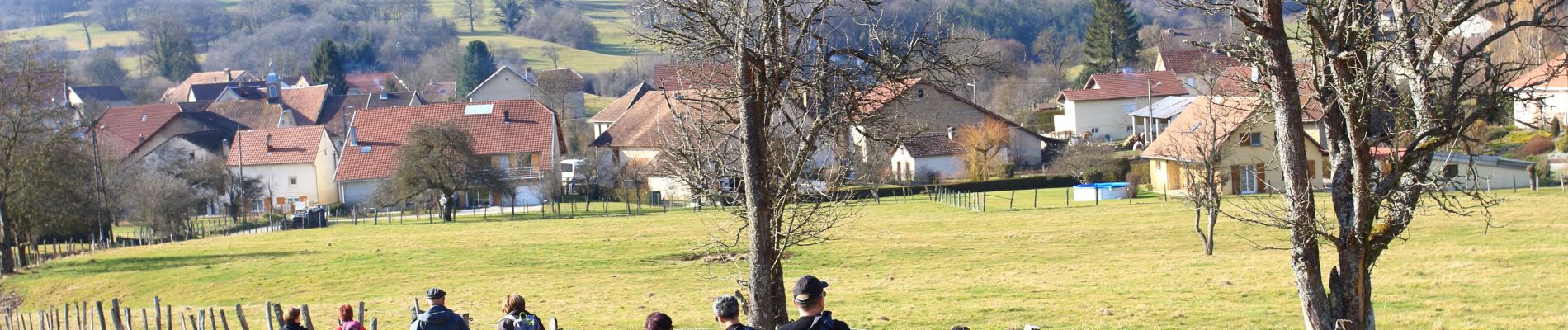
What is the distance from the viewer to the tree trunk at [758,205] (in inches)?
485

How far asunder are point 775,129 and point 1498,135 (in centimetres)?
5821

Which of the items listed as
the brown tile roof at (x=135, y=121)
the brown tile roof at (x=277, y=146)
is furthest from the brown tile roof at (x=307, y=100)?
the brown tile roof at (x=277, y=146)

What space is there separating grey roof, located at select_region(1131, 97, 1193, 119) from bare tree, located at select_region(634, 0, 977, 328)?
63.2m

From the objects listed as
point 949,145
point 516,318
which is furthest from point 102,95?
point 516,318

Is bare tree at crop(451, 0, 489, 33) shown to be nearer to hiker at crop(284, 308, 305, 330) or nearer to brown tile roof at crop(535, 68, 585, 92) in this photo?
brown tile roof at crop(535, 68, 585, 92)

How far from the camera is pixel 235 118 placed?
330 ft

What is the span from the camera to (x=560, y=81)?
10931 cm

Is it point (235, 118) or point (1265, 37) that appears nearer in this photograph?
point (1265, 37)

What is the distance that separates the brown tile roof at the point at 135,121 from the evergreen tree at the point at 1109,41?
64678mm

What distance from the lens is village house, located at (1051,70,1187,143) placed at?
278 ft

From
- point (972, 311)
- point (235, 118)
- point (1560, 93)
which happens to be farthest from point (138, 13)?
point (972, 311)

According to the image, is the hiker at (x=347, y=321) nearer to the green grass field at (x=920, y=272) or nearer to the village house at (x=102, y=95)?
the green grass field at (x=920, y=272)

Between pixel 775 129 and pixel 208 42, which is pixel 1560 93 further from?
pixel 208 42

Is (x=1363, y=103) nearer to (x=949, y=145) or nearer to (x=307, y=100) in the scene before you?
(x=949, y=145)
